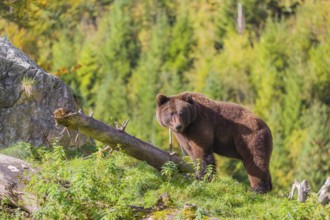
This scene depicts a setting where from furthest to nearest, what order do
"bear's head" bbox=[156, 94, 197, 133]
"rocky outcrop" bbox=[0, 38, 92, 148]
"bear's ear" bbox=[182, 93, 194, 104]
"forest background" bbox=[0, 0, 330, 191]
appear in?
"forest background" bbox=[0, 0, 330, 191] < "rocky outcrop" bbox=[0, 38, 92, 148] < "bear's ear" bbox=[182, 93, 194, 104] < "bear's head" bbox=[156, 94, 197, 133]

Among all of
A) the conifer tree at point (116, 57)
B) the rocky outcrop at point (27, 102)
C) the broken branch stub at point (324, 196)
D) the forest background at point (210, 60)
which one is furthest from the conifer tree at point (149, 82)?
the broken branch stub at point (324, 196)

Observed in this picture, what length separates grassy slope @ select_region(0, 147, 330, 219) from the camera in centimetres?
1070

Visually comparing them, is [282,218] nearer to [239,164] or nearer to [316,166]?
[239,164]

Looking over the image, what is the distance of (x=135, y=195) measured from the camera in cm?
1204

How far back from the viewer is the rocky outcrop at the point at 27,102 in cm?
1458

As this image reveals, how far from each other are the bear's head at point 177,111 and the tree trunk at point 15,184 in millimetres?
2704

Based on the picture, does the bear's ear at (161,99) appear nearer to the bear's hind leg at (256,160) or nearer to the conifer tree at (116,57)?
the bear's hind leg at (256,160)

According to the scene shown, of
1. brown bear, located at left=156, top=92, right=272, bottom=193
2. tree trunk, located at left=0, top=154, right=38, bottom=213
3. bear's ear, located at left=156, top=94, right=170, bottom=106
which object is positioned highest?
bear's ear, located at left=156, top=94, right=170, bottom=106

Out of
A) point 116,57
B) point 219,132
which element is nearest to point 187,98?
point 219,132

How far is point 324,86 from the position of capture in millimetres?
59781

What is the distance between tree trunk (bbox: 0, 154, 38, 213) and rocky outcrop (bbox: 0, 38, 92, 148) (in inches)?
88.8

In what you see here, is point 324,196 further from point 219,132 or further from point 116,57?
point 116,57

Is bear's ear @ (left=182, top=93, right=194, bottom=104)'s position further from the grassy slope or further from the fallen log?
the grassy slope

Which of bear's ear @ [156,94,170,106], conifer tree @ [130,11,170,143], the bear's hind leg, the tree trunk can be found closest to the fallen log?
the tree trunk
